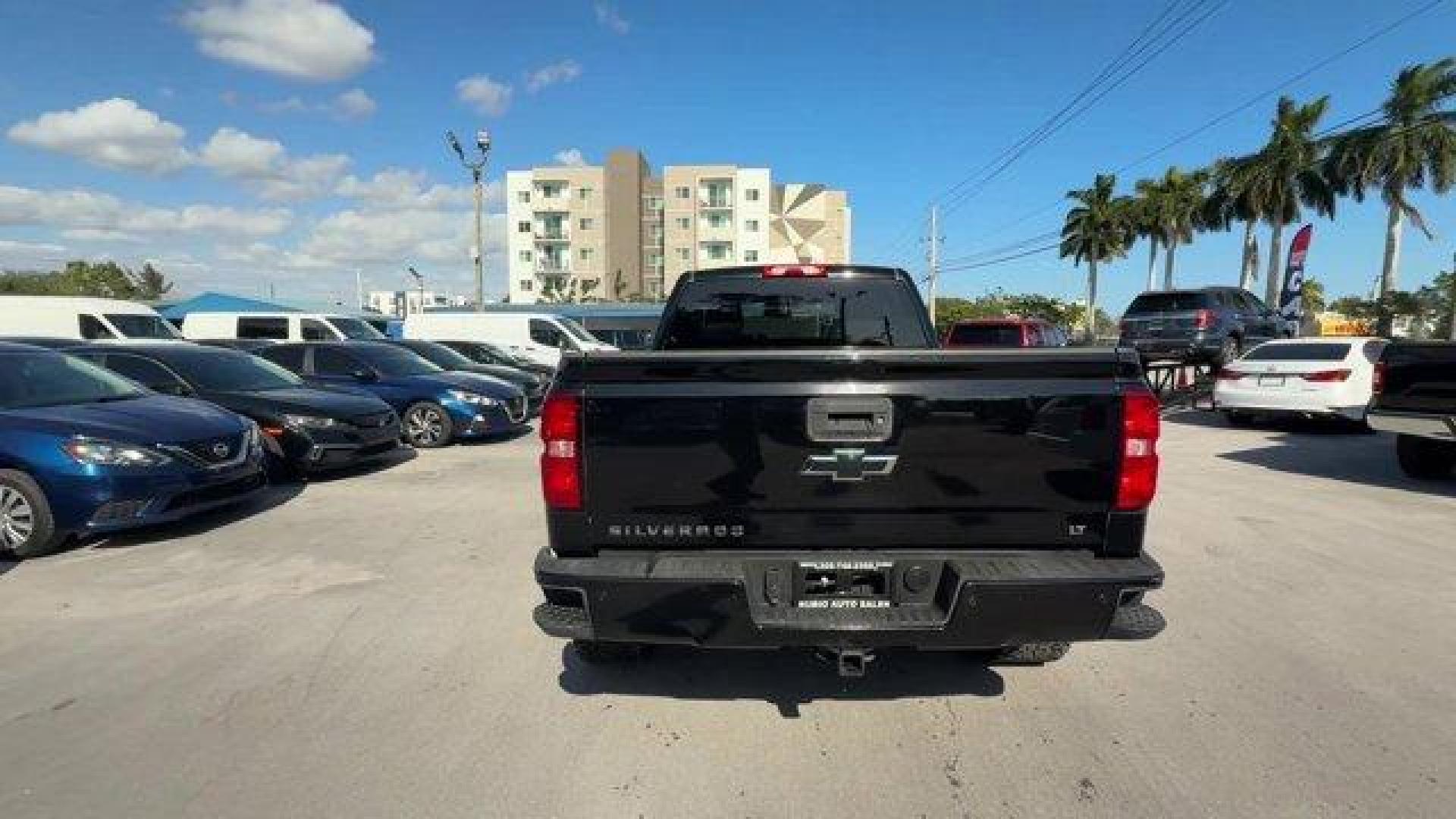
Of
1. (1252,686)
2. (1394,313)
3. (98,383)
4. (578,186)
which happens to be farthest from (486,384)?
(578,186)

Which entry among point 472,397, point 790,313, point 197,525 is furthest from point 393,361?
point 790,313

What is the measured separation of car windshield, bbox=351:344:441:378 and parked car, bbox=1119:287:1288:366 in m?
13.3

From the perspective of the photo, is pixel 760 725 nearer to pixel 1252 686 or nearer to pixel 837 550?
pixel 837 550

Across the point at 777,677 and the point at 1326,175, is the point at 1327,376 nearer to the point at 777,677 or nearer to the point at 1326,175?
the point at 777,677

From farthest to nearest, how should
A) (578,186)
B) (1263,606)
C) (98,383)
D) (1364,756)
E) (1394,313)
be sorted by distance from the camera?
(578,186) → (1394,313) → (98,383) → (1263,606) → (1364,756)

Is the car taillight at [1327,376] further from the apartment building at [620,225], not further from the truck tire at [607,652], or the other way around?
the apartment building at [620,225]

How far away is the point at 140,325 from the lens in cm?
1880

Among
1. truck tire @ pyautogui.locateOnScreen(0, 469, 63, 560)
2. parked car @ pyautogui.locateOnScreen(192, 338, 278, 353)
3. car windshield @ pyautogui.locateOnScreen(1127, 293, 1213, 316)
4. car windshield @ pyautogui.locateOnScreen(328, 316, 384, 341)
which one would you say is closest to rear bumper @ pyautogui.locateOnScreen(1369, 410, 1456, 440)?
car windshield @ pyautogui.locateOnScreen(1127, 293, 1213, 316)

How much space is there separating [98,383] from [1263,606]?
9.25 m

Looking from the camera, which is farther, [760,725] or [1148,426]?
[760,725]

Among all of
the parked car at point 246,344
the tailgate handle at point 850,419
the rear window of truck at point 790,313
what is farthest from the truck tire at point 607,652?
the parked car at point 246,344

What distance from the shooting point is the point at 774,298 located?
4.66 m

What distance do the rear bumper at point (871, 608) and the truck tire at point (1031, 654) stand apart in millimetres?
934

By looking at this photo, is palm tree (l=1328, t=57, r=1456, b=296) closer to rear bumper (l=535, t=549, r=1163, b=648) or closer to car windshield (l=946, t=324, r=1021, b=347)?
car windshield (l=946, t=324, r=1021, b=347)
